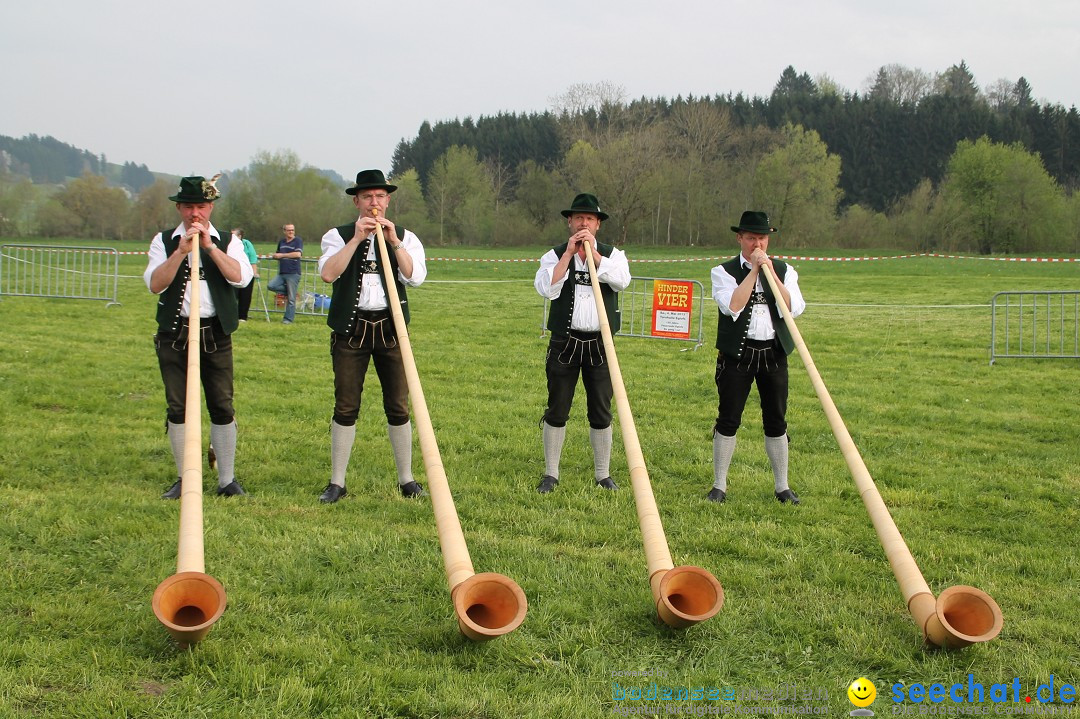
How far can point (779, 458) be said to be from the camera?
22.0 ft

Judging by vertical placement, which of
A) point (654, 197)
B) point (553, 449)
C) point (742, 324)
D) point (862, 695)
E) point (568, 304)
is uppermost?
point (654, 197)

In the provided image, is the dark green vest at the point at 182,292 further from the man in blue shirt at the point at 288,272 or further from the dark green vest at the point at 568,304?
the man in blue shirt at the point at 288,272

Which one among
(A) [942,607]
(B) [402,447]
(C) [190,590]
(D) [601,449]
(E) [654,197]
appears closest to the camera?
(C) [190,590]

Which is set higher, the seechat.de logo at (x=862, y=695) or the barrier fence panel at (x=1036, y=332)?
the barrier fence panel at (x=1036, y=332)

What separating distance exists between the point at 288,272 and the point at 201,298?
1123cm

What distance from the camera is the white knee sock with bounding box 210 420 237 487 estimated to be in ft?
21.3

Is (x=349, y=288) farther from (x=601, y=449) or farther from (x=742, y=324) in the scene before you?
(x=742, y=324)

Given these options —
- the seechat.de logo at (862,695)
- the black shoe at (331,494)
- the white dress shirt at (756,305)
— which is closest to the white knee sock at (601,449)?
the white dress shirt at (756,305)

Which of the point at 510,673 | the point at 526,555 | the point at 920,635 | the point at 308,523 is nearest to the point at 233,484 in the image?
the point at 308,523

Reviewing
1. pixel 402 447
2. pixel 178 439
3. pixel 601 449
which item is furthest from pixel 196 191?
pixel 601 449

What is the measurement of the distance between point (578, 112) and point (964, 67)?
66327mm

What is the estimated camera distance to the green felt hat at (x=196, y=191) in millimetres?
6184

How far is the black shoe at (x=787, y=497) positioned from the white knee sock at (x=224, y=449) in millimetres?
4088

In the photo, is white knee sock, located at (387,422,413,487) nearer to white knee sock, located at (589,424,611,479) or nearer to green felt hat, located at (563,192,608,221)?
white knee sock, located at (589,424,611,479)
